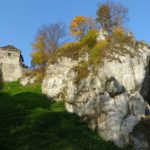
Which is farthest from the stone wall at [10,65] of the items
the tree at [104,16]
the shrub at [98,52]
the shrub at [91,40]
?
the shrub at [98,52]

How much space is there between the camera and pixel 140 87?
1790 inches

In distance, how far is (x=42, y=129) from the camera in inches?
1527

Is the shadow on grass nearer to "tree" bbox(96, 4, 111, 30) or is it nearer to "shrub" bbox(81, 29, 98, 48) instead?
"shrub" bbox(81, 29, 98, 48)

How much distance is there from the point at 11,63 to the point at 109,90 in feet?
75.6

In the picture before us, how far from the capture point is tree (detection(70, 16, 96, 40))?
6481cm

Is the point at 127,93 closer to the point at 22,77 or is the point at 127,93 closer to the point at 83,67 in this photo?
the point at 83,67

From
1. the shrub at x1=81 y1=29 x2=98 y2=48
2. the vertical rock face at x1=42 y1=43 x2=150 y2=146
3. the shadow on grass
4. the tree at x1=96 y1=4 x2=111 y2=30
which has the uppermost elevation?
the tree at x1=96 y1=4 x2=111 y2=30

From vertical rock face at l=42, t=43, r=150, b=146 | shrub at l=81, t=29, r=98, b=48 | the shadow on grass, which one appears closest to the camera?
the shadow on grass

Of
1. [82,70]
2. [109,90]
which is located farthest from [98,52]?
[109,90]

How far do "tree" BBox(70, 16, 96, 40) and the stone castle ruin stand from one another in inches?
296

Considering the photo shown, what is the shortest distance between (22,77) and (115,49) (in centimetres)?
1536

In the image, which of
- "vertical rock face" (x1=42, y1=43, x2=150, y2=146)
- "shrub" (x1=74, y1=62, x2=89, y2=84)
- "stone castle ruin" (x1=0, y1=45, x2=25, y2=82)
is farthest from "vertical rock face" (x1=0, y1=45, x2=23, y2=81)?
"shrub" (x1=74, y1=62, x2=89, y2=84)

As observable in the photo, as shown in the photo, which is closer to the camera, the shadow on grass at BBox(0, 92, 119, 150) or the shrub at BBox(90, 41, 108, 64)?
the shadow on grass at BBox(0, 92, 119, 150)

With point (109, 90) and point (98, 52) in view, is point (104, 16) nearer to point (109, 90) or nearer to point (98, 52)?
point (98, 52)
